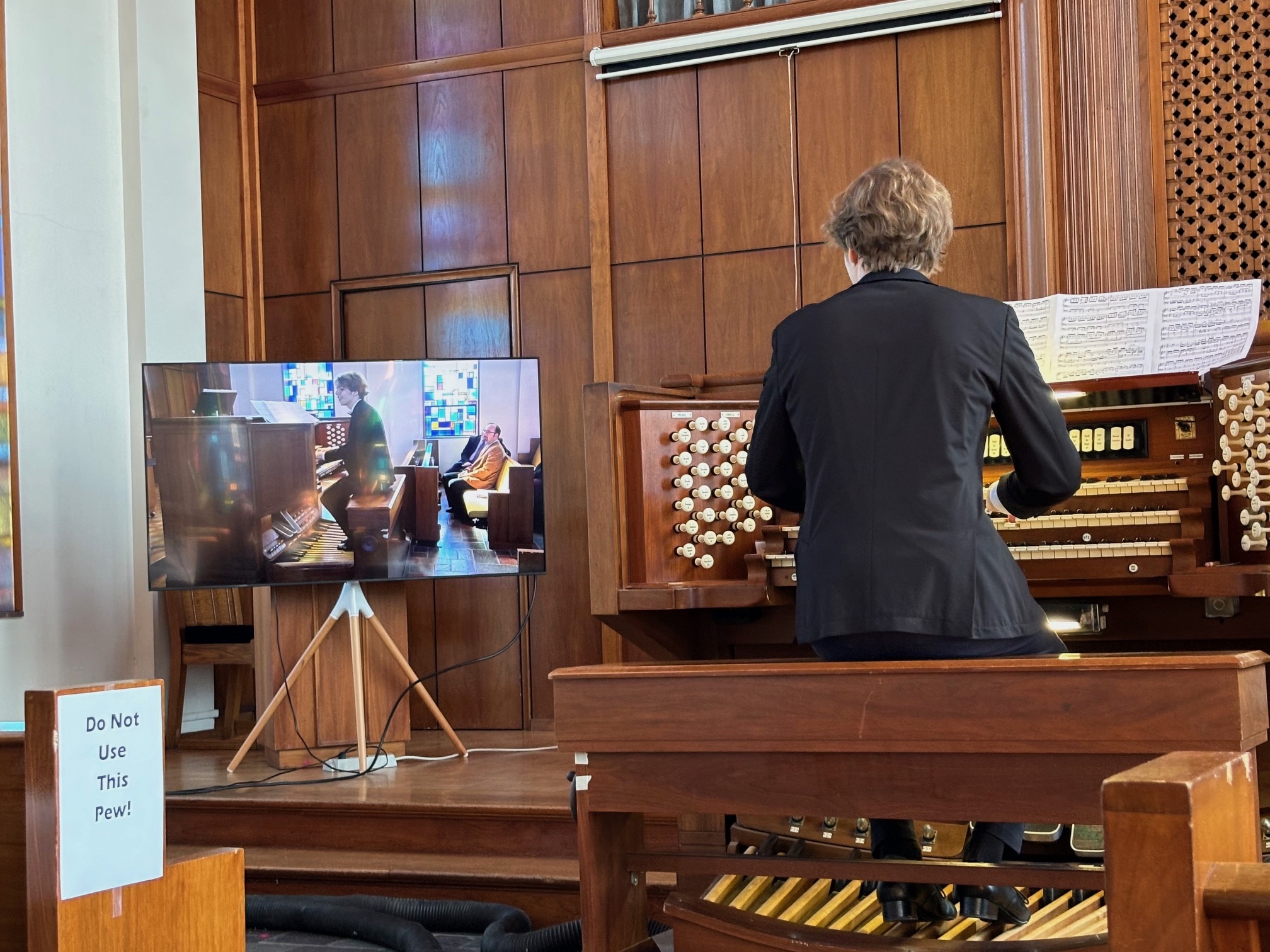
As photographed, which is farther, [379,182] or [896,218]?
[379,182]

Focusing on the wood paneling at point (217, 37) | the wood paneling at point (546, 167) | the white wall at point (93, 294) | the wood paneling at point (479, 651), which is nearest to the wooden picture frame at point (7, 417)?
the white wall at point (93, 294)

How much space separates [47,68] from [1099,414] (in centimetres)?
413

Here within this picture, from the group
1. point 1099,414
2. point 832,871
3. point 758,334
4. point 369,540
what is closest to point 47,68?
point 369,540

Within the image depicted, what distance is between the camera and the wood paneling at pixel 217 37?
5.98 m

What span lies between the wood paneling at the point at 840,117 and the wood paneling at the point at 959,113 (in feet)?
0.22

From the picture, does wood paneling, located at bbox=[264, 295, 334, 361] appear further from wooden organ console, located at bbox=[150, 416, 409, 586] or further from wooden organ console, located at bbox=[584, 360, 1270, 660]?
wooden organ console, located at bbox=[584, 360, 1270, 660]

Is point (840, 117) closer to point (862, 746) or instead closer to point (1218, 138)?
point (1218, 138)

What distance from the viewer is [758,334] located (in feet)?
17.4

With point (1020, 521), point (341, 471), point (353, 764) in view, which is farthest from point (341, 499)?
point (1020, 521)

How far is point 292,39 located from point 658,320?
7.06 ft

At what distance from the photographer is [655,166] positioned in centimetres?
545

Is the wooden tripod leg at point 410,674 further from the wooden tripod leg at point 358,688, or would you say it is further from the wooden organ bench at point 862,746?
the wooden organ bench at point 862,746

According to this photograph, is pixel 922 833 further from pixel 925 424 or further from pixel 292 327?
pixel 292 327

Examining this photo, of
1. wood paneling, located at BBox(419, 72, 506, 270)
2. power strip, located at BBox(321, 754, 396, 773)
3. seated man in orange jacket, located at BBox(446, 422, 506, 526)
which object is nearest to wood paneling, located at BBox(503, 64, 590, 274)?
wood paneling, located at BBox(419, 72, 506, 270)
